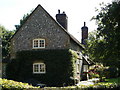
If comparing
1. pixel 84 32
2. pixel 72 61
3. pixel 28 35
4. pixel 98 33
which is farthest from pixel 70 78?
pixel 84 32

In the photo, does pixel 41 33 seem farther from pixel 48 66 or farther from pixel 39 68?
pixel 39 68

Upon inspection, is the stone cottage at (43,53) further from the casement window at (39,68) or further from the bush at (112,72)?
the bush at (112,72)

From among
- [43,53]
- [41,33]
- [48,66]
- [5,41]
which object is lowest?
[48,66]

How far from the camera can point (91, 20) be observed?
1590cm

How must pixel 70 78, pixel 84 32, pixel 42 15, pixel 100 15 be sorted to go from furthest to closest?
1. pixel 84 32
2. pixel 42 15
3. pixel 70 78
4. pixel 100 15

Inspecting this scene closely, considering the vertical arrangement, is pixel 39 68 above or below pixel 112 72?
above

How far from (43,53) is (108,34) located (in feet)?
38.2

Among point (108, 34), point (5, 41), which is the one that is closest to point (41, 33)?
point (108, 34)

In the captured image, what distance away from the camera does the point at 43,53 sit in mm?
24406

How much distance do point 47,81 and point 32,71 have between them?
7.69 ft

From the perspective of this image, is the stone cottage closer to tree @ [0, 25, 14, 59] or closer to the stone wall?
the stone wall

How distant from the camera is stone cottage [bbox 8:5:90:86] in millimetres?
23703

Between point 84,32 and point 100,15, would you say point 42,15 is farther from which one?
point 84,32

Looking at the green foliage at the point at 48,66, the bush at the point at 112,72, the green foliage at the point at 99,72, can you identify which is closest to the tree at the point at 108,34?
the green foliage at the point at 48,66
